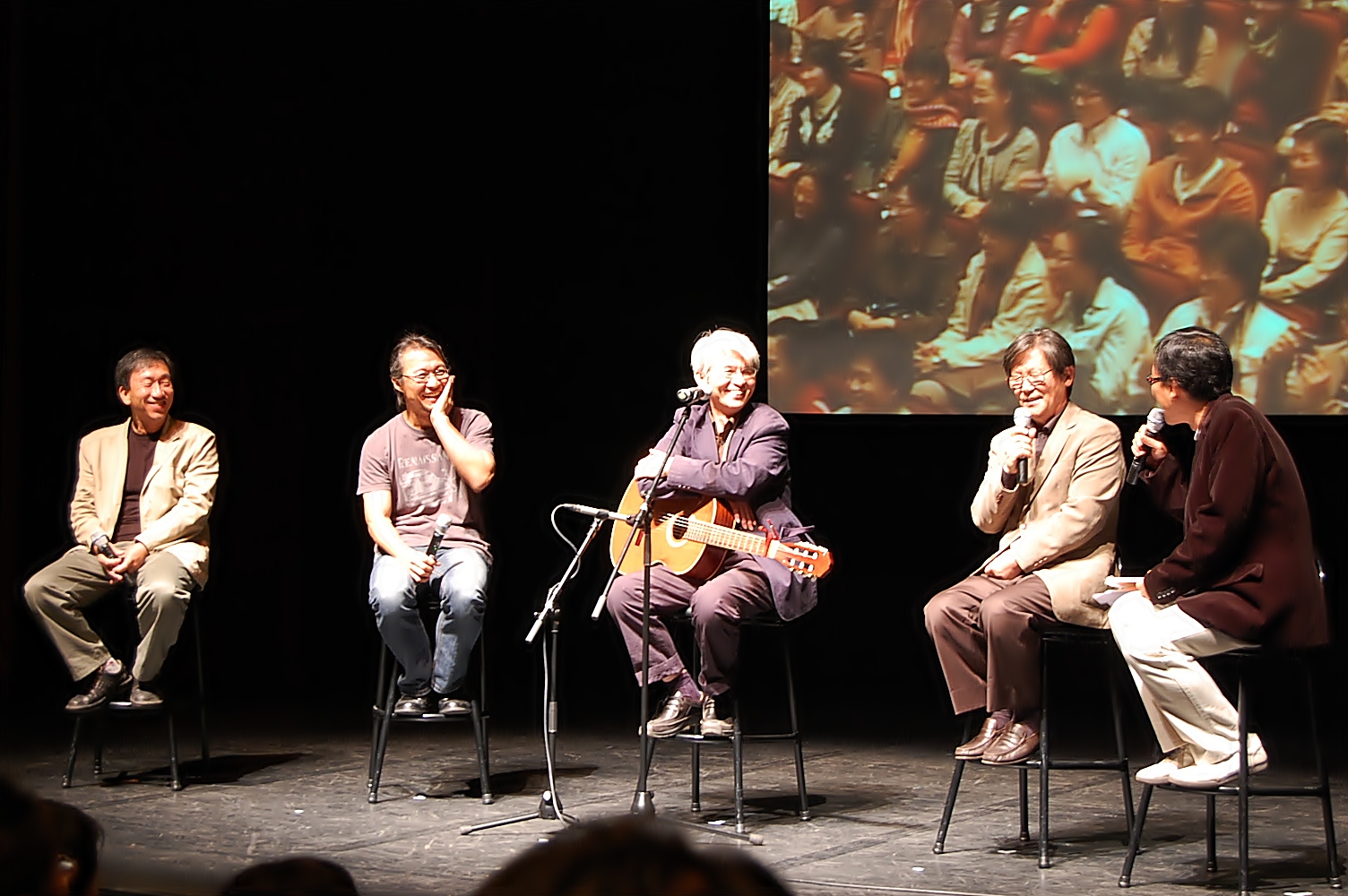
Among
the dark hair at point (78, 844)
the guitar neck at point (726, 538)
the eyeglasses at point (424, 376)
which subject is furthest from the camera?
the eyeglasses at point (424, 376)

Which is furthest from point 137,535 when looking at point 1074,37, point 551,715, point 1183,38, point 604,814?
point 1183,38

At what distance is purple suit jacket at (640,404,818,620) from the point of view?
161 inches

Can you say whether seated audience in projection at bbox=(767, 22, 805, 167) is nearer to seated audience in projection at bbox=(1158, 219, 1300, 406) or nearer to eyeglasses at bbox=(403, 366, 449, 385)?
seated audience in projection at bbox=(1158, 219, 1300, 406)

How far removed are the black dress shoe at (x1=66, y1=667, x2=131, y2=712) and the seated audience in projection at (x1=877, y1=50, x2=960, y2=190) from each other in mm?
3009

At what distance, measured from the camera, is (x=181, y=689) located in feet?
20.7

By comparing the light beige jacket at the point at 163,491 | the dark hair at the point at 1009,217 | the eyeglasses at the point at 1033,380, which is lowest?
the light beige jacket at the point at 163,491

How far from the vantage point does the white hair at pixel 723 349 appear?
4.27 m

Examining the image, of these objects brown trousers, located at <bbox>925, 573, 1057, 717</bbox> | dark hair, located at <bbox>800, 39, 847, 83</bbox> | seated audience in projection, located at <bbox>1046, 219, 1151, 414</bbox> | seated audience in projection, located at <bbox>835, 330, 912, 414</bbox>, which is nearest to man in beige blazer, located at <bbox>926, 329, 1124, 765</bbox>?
brown trousers, located at <bbox>925, 573, 1057, 717</bbox>

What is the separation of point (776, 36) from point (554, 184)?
109 centimetres

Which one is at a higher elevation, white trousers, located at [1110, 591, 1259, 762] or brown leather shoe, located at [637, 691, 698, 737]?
white trousers, located at [1110, 591, 1259, 762]

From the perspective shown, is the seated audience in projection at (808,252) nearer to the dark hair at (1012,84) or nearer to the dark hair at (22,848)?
the dark hair at (1012,84)

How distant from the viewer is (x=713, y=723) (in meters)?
4.06

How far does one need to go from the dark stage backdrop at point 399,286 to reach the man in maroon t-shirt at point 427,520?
51.7 inches

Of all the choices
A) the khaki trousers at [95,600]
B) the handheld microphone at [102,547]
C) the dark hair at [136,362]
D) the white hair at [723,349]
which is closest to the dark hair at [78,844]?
the white hair at [723,349]
